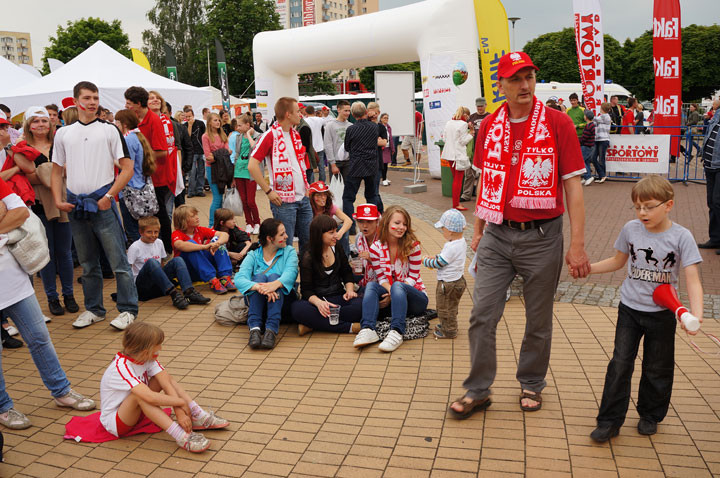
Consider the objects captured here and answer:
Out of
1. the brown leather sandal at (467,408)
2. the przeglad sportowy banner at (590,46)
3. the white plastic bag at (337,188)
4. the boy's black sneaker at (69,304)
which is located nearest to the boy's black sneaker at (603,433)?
the brown leather sandal at (467,408)

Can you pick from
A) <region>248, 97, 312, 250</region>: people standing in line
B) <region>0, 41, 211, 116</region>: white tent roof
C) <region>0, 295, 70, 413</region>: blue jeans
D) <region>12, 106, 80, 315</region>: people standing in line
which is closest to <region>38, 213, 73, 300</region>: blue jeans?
<region>12, 106, 80, 315</region>: people standing in line

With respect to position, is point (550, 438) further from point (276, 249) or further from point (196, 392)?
point (276, 249)

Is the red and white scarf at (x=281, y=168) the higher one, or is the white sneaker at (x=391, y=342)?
the red and white scarf at (x=281, y=168)

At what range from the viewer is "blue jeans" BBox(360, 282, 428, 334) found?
4922 mm

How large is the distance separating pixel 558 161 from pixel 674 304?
97cm

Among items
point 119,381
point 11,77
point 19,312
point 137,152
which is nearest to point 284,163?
point 137,152

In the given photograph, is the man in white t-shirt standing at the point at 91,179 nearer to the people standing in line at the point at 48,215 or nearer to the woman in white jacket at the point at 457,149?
the people standing in line at the point at 48,215

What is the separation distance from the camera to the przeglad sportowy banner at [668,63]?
14.1m

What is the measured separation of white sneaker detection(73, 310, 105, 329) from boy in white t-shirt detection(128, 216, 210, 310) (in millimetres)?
670

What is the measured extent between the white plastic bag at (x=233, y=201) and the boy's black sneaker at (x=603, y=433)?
6572 mm

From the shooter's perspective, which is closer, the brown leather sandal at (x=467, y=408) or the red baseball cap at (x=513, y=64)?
the red baseball cap at (x=513, y=64)

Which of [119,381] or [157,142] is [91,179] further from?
[119,381]

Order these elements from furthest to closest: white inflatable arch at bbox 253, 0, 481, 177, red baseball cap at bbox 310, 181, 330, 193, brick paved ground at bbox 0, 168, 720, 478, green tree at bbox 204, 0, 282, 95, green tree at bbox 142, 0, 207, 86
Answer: green tree at bbox 142, 0, 207, 86 < green tree at bbox 204, 0, 282, 95 < white inflatable arch at bbox 253, 0, 481, 177 < red baseball cap at bbox 310, 181, 330, 193 < brick paved ground at bbox 0, 168, 720, 478

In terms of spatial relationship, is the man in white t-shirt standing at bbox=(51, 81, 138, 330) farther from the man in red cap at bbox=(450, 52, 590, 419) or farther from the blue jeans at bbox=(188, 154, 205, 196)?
the blue jeans at bbox=(188, 154, 205, 196)
